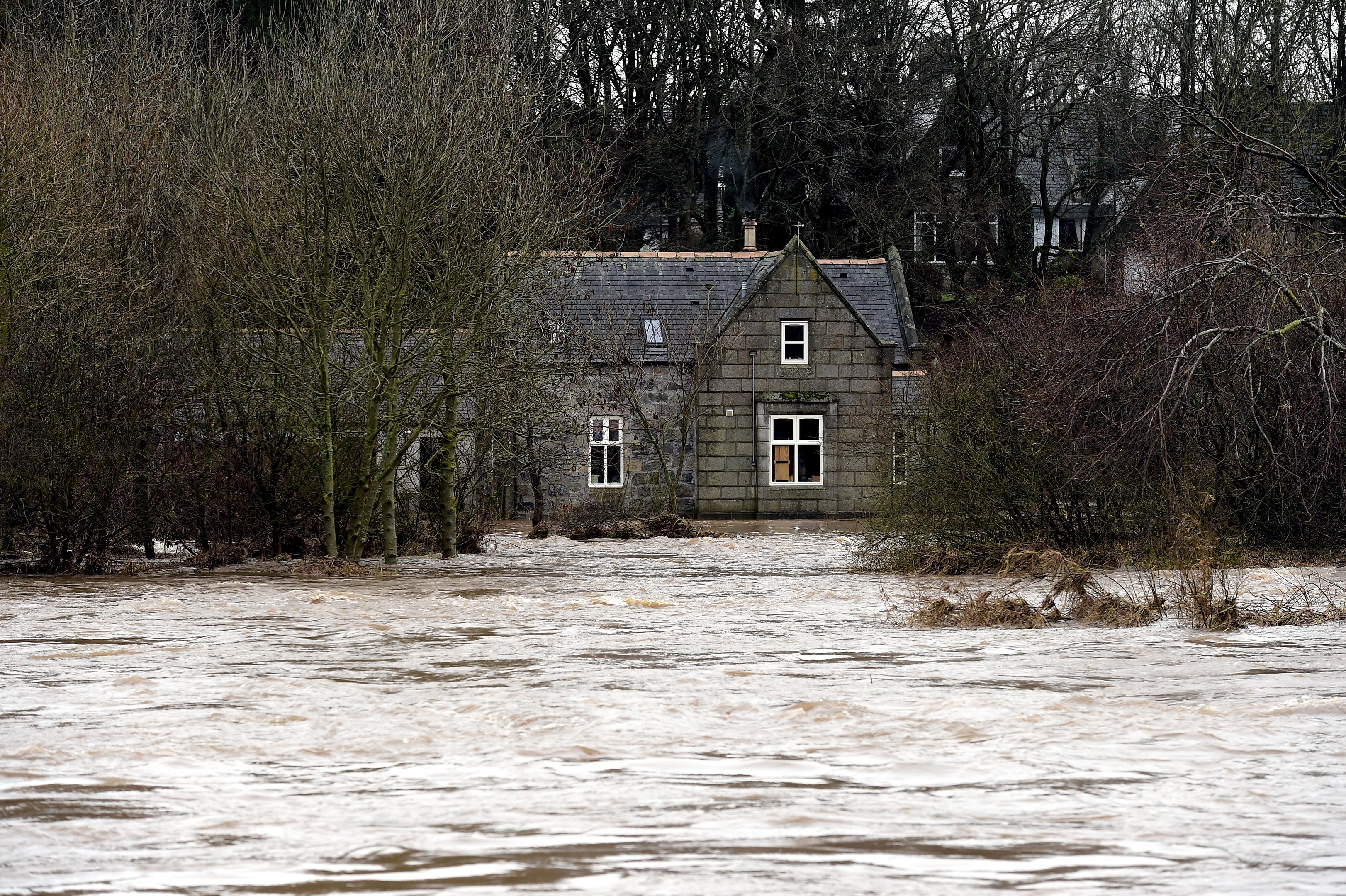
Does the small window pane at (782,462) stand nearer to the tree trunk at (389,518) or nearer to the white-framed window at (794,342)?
the white-framed window at (794,342)

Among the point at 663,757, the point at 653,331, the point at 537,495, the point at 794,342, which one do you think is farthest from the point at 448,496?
the point at 663,757

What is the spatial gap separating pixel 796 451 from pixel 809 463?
44cm

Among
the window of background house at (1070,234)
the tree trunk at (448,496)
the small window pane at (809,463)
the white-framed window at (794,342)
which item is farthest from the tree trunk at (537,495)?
the window of background house at (1070,234)

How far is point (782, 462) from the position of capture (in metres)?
38.2

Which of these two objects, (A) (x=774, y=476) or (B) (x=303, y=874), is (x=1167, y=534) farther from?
(A) (x=774, y=476)

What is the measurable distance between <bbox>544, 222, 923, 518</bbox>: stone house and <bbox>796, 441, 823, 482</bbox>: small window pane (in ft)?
0.10

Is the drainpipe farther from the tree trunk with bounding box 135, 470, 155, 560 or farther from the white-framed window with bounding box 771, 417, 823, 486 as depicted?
the tree trunk with bounding box 135, 470, 155, 560

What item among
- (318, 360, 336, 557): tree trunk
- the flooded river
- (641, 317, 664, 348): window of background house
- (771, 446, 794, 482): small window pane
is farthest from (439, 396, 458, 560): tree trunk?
(771, 446, 794, 482): small window pane

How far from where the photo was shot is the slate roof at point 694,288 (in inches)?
1487

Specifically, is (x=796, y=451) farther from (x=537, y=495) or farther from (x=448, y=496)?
(x=448, y=496)

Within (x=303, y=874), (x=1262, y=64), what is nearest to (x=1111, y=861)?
(x=303, y=874)

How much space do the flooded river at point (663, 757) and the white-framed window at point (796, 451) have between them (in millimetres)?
21187

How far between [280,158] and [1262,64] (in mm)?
25712

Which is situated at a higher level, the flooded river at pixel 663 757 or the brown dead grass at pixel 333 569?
the brown dead grass at pixel 333 569
